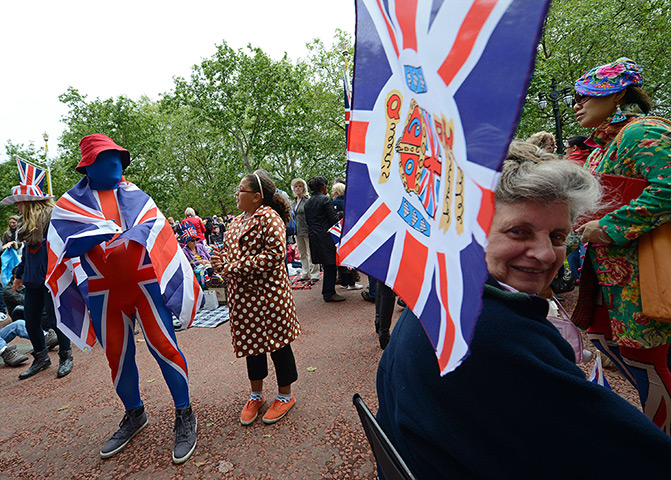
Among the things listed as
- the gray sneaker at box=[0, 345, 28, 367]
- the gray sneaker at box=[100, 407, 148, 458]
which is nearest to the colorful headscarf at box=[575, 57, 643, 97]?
the gray sneaker at box=[100, 407, 148, 458]

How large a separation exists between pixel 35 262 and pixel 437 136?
539 cm

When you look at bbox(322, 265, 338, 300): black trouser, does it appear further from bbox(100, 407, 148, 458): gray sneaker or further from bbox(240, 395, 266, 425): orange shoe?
bbox(100, 407, 148, 458): gray sneaker

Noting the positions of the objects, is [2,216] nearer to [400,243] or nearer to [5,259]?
[5,259]

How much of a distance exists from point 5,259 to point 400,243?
9552mm

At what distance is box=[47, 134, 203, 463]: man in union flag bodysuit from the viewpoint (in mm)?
2629

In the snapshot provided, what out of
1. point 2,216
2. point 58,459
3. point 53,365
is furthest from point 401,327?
point 2,216

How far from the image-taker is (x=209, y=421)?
3162 millimetres

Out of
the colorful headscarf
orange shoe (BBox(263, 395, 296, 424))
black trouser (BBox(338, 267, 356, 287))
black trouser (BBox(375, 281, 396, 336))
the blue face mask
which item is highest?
the colorful headscarf

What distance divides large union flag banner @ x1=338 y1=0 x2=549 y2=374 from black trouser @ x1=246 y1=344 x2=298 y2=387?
7.45 ft

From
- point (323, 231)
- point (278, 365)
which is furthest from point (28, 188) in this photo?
point (323, 231)

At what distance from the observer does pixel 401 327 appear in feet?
3.49

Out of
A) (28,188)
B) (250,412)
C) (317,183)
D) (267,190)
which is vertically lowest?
(250,412)

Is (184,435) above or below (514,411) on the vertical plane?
below

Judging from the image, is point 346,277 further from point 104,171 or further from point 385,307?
point 104,171
